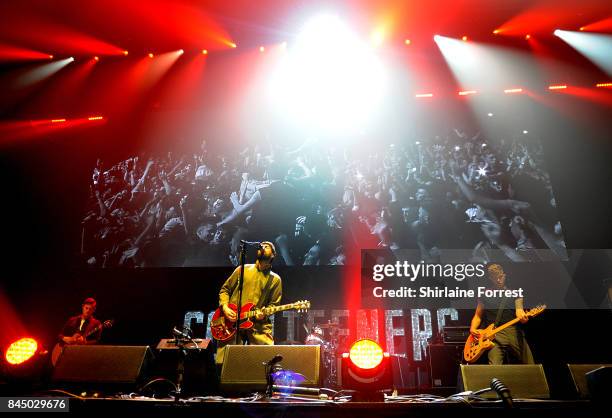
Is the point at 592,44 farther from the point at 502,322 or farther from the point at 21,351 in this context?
the point at 21,351

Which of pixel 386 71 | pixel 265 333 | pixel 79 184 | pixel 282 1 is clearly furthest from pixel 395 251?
pixel 79 184

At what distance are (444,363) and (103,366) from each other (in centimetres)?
408

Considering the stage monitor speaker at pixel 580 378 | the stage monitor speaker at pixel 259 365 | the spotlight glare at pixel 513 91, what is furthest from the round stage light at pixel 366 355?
the spotlight glare at pixel 513 91

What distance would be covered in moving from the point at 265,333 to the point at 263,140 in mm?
3026

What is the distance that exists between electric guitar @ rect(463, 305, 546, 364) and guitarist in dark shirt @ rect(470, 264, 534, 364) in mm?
40

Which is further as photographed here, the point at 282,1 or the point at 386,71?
the point at 386,71

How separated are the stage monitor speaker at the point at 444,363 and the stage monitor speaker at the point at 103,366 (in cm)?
370

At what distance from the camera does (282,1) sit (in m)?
6.21

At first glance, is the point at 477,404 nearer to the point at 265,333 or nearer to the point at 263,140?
the point at 265,333

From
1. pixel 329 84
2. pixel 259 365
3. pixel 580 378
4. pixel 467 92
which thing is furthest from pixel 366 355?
pixel 467 92

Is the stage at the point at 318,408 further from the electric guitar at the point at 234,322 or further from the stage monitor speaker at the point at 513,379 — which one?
the electric guitar at the point at 234,322

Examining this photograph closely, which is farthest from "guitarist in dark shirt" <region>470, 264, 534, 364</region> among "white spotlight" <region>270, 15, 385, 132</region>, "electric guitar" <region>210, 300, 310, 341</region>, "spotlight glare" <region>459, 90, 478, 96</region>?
"white spotlight" <region>270, 15, 385, 132</region>

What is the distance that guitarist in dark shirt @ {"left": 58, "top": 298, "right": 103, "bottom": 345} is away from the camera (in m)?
6.28

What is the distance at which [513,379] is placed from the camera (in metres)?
3.14
